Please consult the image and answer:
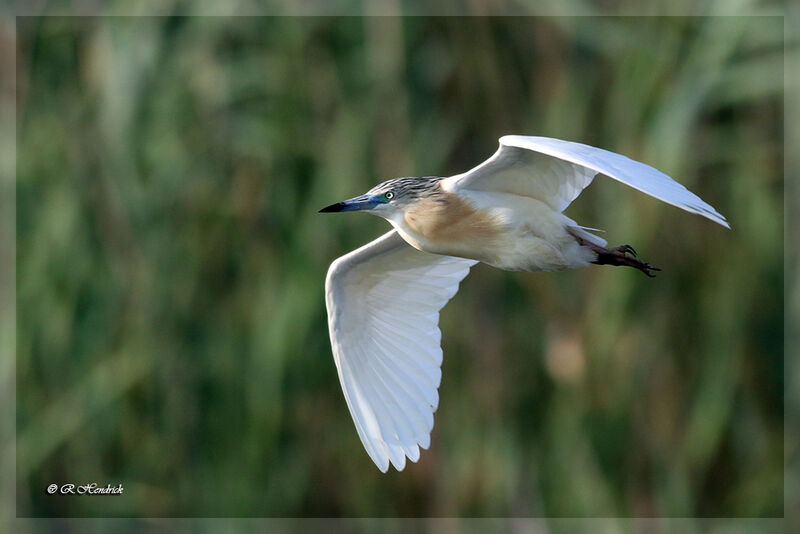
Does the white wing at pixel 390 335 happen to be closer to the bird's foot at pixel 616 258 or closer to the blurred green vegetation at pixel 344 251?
the bird's foot at pixel 616 258

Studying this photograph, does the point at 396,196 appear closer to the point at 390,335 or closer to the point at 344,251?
the point at 390,335

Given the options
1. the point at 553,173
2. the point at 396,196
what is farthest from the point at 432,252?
the point at 553,173

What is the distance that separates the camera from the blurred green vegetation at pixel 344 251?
2838 mm

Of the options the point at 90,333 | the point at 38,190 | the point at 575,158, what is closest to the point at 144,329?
the point at 90,333

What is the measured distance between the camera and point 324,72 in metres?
3.03

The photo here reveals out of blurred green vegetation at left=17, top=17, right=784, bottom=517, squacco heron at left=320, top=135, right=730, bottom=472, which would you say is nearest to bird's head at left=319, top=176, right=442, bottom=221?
squacco heron at left=320, top=135, right=730, bottom=472

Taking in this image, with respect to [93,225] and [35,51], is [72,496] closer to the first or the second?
[93,225]

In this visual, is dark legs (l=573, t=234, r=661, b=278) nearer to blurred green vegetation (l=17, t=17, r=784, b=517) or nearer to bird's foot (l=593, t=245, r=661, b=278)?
bird's foot (l=593, t=245, r=661, b=278)

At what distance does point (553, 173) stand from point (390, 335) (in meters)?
0.50

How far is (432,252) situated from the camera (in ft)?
5.79

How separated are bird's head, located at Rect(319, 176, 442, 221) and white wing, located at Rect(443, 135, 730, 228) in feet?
0.09

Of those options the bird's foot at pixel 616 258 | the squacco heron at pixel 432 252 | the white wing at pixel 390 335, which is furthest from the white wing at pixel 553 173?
the white wing at pixel 390 335

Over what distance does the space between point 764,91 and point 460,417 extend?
103 cm

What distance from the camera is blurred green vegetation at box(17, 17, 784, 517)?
2.84 metres
